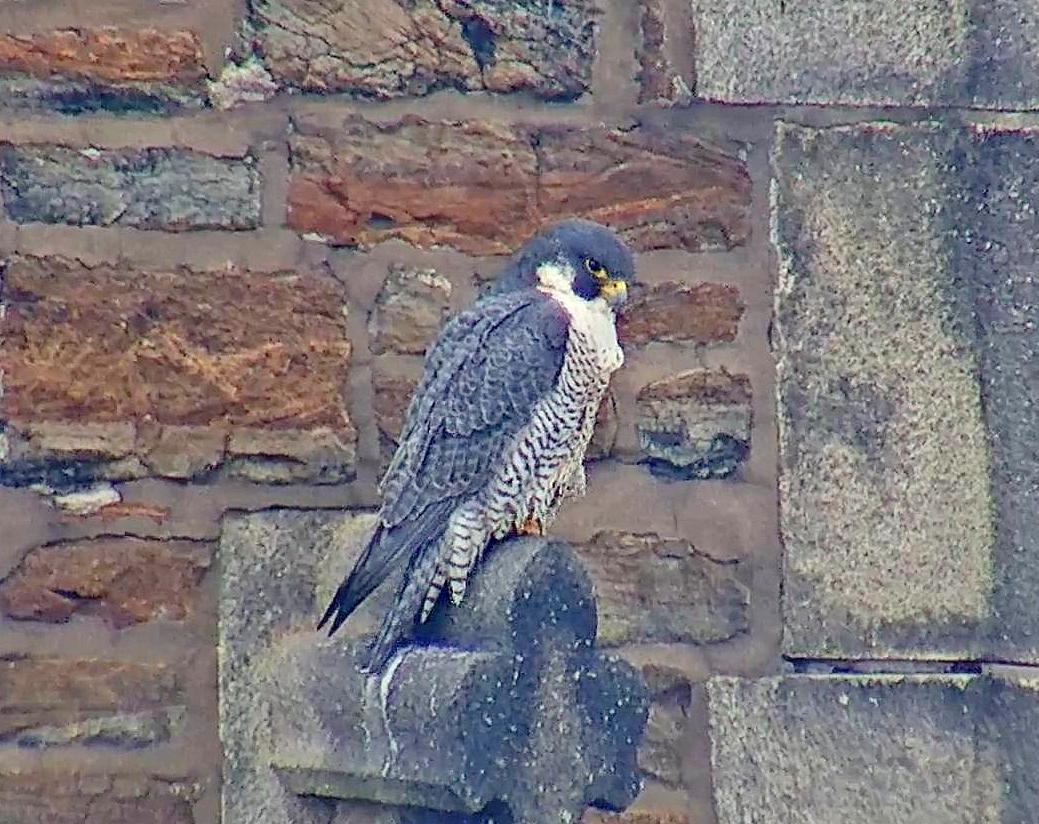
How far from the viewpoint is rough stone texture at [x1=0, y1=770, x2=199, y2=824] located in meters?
2.36

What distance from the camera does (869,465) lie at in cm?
252

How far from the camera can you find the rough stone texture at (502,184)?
2.45 metres

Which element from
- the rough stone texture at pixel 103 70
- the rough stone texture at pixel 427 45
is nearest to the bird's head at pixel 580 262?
the rough stone texture at pixel 427 45

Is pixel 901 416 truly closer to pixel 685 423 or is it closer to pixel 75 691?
pixel 685 423

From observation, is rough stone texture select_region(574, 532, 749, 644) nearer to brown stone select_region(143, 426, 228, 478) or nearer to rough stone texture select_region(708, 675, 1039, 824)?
rough stone texture select_region(708, 675, 1039, 824)

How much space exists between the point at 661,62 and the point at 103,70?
722mm

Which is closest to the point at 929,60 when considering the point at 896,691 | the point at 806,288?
the point at 806,288

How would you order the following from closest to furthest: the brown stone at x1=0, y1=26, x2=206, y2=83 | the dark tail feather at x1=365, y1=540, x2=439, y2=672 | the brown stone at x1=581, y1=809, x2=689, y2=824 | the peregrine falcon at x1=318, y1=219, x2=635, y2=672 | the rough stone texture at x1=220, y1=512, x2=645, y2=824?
1. the rough stone texture at x1=220, y1=512, x2=645, y2=824
2. the dark tail feather at x1=365, y1=540, x2=439, y2=672
3. the peregrine falcon at x1=318, y1=219, x2=635, y2=672
4. the brown stone at x1=0, y1=26, x2=206, y2=83
5. the brown stone at x1=581, y1=809, x2=689, y2=824

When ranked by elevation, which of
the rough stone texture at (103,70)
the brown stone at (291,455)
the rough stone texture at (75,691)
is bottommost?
the rough stone texture at (75,691)

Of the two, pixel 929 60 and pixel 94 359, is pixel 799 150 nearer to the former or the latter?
pixel 929 60

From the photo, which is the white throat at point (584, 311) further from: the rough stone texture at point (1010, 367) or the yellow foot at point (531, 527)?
the rough stone texture at point (1010, 367)

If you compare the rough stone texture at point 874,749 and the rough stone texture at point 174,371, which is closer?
the rough stone texture at point 174,371

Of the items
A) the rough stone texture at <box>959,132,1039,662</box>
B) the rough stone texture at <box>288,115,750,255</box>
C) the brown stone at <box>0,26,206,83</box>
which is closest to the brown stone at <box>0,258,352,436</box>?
the rough stone texture at <box>288,115,750,255</box>

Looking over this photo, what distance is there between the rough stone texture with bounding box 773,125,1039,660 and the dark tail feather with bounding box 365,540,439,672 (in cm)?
55
